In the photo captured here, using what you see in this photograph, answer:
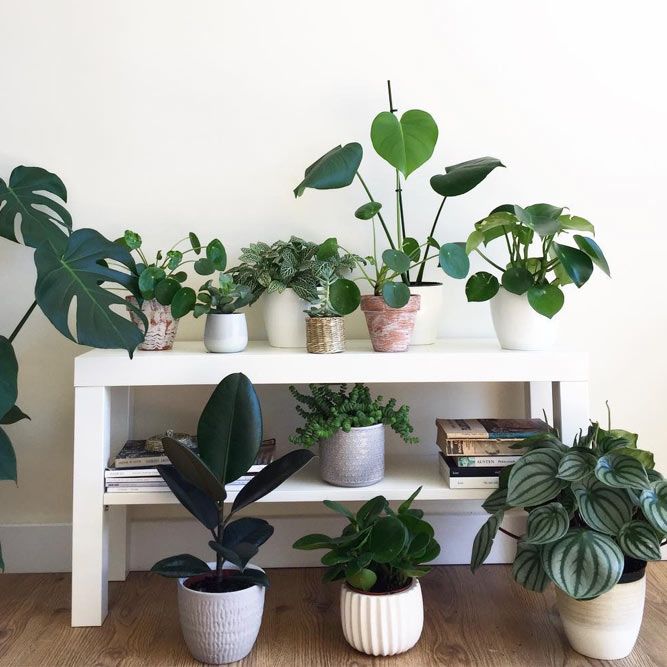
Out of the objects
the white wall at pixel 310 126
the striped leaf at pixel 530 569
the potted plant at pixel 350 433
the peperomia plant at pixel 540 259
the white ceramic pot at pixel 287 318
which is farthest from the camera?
the white wall at pixel 310 126

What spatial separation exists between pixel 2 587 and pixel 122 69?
148 cm

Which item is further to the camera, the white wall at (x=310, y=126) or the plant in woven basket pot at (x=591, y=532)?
the white wall at (x=310, y=126)

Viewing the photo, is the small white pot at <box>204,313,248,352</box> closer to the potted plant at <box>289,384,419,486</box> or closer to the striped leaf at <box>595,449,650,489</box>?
the potted plant at <box>289,384,419,486</box>

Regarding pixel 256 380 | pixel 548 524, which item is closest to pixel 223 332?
pixel 256 380

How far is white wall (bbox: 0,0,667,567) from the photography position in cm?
198

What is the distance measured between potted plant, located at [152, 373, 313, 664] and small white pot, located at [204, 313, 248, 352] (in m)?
0.16

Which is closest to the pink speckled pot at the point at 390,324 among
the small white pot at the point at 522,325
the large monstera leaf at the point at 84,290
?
the small white pot at the point at 522,325

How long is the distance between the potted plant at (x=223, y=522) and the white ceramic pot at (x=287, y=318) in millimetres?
297

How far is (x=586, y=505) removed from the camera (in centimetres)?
143

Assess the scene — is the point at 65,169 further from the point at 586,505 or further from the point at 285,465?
the point at 586,505

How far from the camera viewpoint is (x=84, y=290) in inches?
57.4

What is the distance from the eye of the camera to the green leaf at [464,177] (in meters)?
1.67

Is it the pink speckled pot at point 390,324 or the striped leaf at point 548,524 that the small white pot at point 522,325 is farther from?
the striped leaf at point 548,524

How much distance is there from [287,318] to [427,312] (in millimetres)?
374
